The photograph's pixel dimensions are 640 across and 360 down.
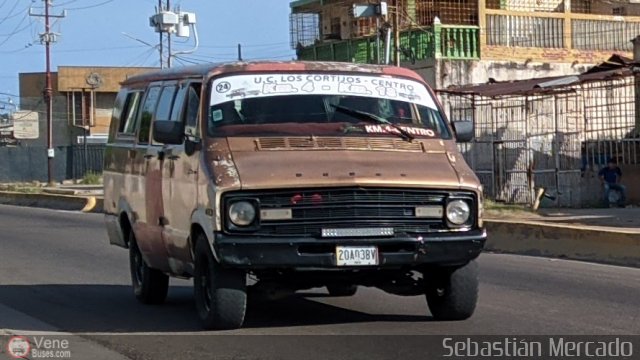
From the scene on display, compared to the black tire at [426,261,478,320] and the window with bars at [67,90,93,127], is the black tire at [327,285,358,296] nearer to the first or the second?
the black tire at [426,261,478,320]

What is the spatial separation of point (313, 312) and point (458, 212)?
2154 millimetres

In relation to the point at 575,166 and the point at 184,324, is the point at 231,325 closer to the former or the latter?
the point at 184,324

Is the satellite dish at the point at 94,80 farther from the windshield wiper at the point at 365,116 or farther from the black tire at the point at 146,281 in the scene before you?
the windshield wiper at the point at 365,116

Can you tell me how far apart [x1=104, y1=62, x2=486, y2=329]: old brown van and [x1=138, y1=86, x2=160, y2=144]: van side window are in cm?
32

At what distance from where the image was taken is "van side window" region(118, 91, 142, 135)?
36.1ft

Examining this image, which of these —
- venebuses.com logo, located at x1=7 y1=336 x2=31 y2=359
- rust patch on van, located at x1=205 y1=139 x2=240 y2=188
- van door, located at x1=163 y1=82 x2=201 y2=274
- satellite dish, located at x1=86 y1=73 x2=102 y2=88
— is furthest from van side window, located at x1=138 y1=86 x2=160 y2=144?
satellite dish, located at x1=86 y1=73 x2=102 y2=88

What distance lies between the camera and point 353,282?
8477 millimetres

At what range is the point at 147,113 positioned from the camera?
416 inches

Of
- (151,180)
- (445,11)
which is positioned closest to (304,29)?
Answer: (445,11)

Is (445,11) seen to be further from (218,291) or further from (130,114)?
(218,291)

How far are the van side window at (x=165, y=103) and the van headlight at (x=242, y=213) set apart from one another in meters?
2.23

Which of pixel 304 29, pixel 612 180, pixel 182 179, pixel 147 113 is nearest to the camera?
pixel 182 179

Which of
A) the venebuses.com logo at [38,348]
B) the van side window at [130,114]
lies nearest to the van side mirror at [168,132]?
the venebuses.com logo at [38,348]

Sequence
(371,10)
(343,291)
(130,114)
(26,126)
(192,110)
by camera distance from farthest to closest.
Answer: (26,126) < (371,10) < (130,114) < (343,291) < (192,110)
